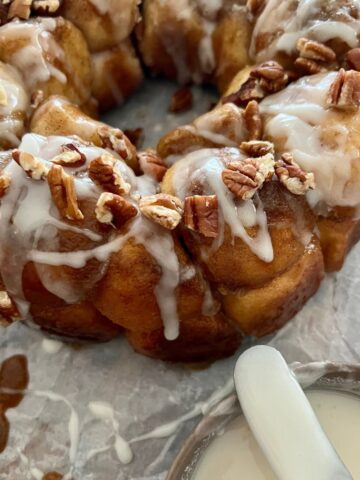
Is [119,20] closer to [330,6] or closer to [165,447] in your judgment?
[330,6]

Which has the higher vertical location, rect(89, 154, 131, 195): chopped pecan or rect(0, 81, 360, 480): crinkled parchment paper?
rect(89, 154, 131, 195): chopped pecan

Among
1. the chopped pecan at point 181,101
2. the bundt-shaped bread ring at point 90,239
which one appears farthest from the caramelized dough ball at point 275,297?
the chopped pecan at point 181,101

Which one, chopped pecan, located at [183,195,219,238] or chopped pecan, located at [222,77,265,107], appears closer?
chopped pecan, located at [183,195,219,238]

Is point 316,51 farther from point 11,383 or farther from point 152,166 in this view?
point 11,383

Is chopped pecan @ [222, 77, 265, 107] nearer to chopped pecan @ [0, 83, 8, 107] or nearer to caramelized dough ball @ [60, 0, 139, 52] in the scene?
caramelized dough ball @ [60, 0, 139, 52]

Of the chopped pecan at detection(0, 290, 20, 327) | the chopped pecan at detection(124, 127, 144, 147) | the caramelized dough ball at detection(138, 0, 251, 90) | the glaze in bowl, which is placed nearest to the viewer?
the glaze in bowl

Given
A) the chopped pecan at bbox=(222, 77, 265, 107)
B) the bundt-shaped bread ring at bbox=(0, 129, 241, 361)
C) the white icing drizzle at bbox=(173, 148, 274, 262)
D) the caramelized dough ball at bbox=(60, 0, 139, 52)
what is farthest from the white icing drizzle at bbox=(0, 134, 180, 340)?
the caramelized dough ball at bbox=(60, 0, 139, 52)
